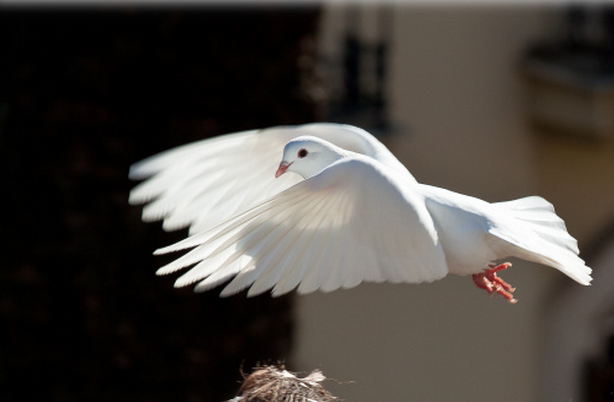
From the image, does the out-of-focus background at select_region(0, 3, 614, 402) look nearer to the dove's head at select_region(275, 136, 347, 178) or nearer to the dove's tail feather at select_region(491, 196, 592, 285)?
the dove's head at select_region(275, 136, 347, 178)

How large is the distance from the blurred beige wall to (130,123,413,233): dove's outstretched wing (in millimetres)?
3145

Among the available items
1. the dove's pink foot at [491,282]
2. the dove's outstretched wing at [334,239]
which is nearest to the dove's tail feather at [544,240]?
the dove's pink foot at [491,282]


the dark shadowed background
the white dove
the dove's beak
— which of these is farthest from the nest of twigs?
the dark shadowed background

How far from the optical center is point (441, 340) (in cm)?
934

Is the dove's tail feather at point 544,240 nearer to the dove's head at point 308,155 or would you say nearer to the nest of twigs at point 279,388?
the dove's head at point 308,155

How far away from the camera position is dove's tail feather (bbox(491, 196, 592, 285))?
4.82m

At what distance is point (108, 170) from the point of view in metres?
7.30

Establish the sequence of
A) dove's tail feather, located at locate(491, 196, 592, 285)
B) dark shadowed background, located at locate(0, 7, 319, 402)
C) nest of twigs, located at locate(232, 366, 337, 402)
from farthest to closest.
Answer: dark shadowed background, located at locate(0, 7, 319, 402), dove's tail feather, located at locate(491, 196, 592, 285), nest of twigs, located at locate(232, 366, 337, 402)

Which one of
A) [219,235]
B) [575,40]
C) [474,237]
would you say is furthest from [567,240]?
[575,40]

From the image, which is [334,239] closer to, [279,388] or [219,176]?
[279,388]

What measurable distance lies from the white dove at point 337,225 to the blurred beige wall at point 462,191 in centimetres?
322

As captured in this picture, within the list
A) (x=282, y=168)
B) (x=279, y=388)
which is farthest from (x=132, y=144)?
(x=279, y=388)

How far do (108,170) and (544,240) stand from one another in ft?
9.89

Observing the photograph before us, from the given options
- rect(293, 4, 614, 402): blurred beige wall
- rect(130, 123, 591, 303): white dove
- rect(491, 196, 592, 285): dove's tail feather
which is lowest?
rect(293, 4, 614, 402): blurred beige wall
